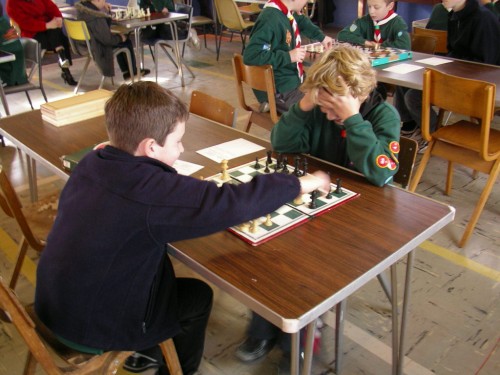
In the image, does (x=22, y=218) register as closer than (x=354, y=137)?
No

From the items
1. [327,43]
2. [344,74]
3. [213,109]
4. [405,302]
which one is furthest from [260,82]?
[405,302]

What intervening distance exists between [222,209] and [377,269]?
0.41m

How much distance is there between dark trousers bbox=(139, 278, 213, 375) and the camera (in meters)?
1.66

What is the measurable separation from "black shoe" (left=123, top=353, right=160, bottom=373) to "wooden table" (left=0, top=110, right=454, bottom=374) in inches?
28.4

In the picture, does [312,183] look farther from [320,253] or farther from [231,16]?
[231,16]

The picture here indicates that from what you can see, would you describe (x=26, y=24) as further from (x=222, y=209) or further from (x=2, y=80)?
(x=222, y=209)

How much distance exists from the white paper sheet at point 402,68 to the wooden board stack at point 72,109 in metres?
1.78

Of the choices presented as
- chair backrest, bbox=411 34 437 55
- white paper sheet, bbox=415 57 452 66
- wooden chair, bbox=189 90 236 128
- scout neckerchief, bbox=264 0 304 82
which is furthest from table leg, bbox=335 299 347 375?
chair backrest, bbox=411 34 437 55

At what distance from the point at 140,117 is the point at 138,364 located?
1.02 m

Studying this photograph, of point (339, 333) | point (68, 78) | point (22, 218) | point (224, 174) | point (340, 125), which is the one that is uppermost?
point (340, 125)

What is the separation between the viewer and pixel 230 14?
274 inches

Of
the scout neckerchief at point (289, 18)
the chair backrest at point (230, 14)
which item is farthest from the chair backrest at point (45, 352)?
the chair backrest at point (230, 14)

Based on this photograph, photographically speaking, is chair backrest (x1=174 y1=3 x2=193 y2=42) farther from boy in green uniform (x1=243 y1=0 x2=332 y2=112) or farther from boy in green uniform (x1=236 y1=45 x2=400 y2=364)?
boy in green uniform (x1=236 y1=45 x2=400 y2=364)

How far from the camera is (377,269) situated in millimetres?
1240
